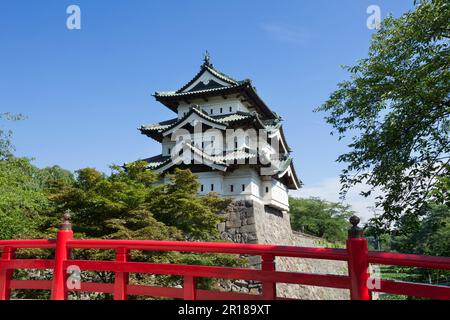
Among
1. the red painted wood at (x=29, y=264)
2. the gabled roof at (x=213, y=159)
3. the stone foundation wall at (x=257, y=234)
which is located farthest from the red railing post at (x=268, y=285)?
the gabled roof at (x=213, y=159)

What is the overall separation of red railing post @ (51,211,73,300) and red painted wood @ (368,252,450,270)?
136 inches

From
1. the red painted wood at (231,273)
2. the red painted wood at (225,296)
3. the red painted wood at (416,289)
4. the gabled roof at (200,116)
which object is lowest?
the red painted wood at (225,296)

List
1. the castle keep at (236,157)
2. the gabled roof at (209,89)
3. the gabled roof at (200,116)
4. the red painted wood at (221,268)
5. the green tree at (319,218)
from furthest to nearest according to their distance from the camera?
the green tree at (319,218) < the gabled roof at (209,89) < the gabled roof at (200,116) < the castle keep at (236,157) < the red painted wood at (221,268)

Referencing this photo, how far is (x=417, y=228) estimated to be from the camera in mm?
5504

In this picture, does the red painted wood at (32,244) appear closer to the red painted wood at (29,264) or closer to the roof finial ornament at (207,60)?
the red painted wood at (29,264)

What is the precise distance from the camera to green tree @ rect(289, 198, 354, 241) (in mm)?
39812

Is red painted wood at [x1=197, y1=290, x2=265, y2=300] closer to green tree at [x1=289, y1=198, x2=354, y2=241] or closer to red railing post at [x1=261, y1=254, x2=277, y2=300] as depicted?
red railing post at [x1=261, y1=254, x2=277, y2=300]

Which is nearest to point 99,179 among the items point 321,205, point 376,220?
point 376,220

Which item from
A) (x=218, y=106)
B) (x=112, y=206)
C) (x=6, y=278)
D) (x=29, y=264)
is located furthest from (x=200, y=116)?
(x=29, y=264)

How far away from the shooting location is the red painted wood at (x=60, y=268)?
155 inches

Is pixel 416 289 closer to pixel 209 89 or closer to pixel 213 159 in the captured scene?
pixel 213 159

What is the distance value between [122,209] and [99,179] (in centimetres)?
112

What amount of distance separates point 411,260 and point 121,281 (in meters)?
3.00

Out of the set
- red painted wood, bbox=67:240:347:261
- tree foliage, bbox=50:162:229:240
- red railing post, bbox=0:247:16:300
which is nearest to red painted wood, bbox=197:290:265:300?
red painted wood, bbox=67:240:347:261
